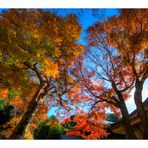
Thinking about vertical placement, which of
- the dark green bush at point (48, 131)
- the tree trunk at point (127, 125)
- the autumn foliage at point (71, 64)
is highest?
the autumn foliage at point (71, 64)

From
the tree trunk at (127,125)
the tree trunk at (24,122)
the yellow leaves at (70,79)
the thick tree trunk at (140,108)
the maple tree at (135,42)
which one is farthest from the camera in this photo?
the yellow leaves at (70,79)

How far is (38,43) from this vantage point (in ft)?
11.7

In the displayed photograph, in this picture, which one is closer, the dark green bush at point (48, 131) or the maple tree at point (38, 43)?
the maple tree at point (38, 43)

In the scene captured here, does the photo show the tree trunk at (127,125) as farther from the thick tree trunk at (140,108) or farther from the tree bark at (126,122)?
the thick tree trunk at (140,108)

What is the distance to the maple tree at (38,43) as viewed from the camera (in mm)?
3265

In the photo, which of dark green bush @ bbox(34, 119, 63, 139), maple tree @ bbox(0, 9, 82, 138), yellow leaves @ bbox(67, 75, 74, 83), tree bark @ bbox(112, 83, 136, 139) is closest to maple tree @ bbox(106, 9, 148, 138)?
tree bark @ bbox(112, 83, 136, 139)

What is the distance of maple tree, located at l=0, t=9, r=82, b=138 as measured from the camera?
3.27m

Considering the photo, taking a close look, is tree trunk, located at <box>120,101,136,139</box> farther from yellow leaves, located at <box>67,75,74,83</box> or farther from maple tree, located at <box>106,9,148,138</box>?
yellow leaves, located at <box>67,75,74,83</box>

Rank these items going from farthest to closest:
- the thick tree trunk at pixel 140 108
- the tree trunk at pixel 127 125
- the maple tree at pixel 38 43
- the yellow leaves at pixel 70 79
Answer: the yellow leaves at pixel 70 79 < the tree trunk at pixel 127 125 < the thick tree trunk at pixel 140 108 < the maple tree at pixel 38 43

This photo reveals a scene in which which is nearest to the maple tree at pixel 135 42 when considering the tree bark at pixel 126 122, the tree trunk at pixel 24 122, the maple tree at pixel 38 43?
the tree bark at pixel 126 122
